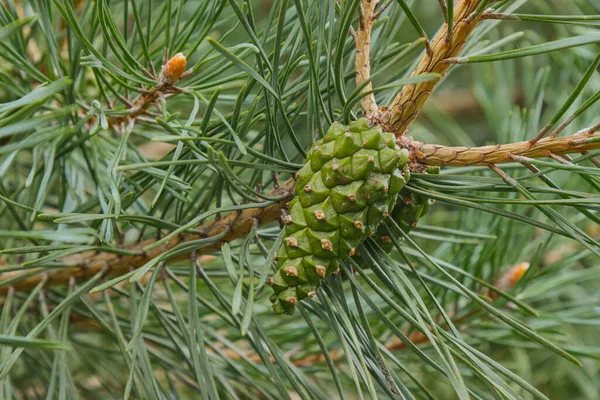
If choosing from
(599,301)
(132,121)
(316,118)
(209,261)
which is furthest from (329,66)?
(599,301)

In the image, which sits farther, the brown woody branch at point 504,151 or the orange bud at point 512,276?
the orange bud at point 512,276

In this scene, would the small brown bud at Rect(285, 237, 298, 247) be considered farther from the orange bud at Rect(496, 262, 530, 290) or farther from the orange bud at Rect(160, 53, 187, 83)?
the orange bud at Rect(496, 262, 530, 290)

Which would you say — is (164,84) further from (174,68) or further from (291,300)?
(291,300)

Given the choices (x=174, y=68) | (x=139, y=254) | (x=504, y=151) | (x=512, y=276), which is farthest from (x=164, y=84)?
(x=512, y=276)

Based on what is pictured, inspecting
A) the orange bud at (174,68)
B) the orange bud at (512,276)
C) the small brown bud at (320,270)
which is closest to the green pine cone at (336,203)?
the small brown bud at (320,270)

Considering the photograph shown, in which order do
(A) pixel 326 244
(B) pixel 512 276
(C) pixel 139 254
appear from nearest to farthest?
(A) pixel 326 244 < (C) pixel 139 254 < (B) pixel 512 276

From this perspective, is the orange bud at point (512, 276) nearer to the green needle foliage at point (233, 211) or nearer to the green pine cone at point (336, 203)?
the green needle foliage at point (233, 211)
